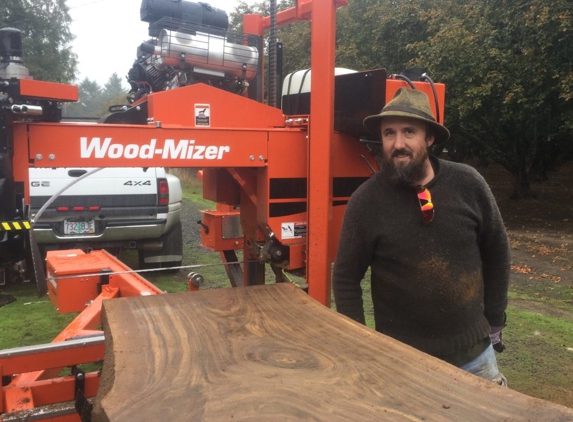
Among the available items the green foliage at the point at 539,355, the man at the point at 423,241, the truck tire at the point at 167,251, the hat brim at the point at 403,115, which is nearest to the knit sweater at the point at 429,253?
the man at the point at 423,241

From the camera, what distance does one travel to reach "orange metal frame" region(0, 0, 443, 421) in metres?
2.89

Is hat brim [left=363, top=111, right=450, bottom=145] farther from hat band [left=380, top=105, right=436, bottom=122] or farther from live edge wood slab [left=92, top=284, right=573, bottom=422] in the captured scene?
live edge wood slab [left=92, top=284, right=573, bottom=422]

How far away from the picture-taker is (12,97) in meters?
Result: 2.69

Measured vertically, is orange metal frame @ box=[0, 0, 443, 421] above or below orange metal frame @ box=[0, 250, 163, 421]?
above

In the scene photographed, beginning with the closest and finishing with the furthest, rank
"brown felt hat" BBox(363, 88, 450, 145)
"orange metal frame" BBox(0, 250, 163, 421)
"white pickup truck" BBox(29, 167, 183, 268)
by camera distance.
A: "brown felt hat" BBox(363, 88, 450, 145), "orange metal frame" BBox(0, 250, 163, 421), "white pickup truck" BBox(29, 167, 183, 268)

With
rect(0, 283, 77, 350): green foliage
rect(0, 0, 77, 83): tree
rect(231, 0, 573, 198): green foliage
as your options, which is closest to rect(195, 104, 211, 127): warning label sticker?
rect(0, 283, 77, 350): green foliage

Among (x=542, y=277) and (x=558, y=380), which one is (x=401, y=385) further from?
(x=542, y=277)

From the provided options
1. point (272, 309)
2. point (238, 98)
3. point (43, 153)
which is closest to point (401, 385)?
point (272, 309)

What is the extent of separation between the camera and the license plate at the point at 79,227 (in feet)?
23.8

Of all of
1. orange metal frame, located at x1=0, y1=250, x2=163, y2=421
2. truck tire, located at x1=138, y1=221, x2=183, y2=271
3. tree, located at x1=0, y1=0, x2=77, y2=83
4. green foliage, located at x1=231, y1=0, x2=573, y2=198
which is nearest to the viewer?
orange metal frame, located at x1=0, y1=250, x2=163, y2=421

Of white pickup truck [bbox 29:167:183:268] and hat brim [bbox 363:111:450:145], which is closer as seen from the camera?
hat brim [bbox 363:111:450:145]

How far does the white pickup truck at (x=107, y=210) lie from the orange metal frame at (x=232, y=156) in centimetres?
320

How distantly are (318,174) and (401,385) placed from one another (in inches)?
72.8

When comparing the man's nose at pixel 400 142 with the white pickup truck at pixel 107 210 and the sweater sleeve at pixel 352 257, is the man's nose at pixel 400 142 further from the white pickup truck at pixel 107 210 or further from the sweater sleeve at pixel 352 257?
the white pickup truck at pixel 107 210
